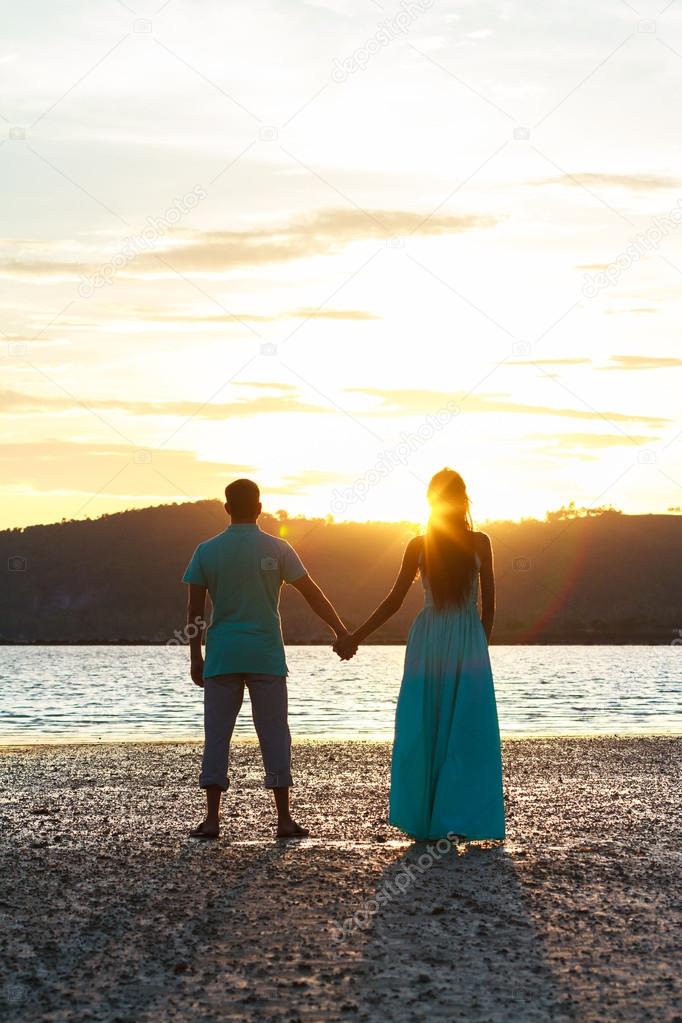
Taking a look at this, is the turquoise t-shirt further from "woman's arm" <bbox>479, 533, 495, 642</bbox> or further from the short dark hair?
"woman's arm" <bbox>479, 533, 495, 642</bbox>

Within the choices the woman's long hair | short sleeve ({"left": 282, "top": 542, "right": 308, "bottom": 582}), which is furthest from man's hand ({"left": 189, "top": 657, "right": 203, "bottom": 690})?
the woman's long hair

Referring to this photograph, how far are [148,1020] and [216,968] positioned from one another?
67 centimetres

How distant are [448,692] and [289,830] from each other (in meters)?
1.42

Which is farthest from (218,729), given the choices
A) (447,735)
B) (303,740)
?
(303,740)

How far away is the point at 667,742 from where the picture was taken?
59.7ft

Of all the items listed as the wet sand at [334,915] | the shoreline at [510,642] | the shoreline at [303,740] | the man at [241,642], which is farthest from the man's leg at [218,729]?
the shoreline at [510,642]

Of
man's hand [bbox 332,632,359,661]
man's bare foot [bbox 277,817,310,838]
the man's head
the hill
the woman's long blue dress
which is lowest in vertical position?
man's bare foot [bbox 277,817,310,838]

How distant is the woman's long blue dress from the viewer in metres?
8.60

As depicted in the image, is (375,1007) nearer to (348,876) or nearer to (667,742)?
(348,876)

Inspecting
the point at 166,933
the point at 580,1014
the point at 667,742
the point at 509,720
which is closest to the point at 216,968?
the point at 166,933

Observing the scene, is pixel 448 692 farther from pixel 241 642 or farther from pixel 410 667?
pixel 241 642
